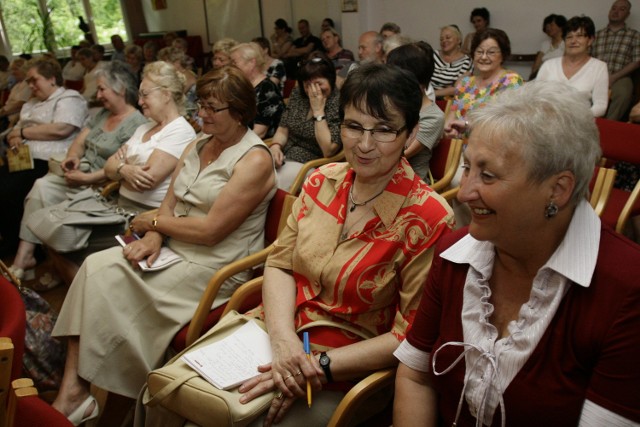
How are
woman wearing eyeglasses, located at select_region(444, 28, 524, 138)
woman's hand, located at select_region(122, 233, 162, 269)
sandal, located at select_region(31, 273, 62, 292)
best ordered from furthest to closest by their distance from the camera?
1. woman wearing eyeglasses, located at select_region(444, 28, 524, 138)
2. sandal, located at select_region(31, 273, 62, 292)
3. woman's hand, located at select_region(122, 233, 162, 269)

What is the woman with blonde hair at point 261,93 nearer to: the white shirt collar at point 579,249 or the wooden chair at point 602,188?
the wooden chair at point 602,188

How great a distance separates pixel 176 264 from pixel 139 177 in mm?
734

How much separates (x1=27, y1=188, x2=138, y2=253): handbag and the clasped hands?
1560mm

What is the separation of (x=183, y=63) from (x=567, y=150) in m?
4.70

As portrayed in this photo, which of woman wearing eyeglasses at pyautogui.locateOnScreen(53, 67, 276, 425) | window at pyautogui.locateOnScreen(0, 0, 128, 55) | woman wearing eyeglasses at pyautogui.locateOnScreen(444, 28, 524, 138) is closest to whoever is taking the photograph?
woman wearing eyeglasses at pyautogui.locateOnScreen(53, 67, 276, 425)

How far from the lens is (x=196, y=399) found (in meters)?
1.41

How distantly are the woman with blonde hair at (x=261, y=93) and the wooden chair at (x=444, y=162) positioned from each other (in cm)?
135

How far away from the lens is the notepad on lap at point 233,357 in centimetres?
144

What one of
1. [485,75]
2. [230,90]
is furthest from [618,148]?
[230,90]

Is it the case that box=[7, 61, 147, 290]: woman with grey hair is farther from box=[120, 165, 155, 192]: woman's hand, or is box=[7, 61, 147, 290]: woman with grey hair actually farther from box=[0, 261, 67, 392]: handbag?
box=[0, 261, 67, 392]: handbag

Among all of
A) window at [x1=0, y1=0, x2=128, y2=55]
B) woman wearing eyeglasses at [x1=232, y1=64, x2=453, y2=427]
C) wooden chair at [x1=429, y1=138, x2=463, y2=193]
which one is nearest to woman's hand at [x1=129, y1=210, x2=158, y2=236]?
woman wearing eyeglasses at [x1=232, y1=64, x2=453, y2=427]

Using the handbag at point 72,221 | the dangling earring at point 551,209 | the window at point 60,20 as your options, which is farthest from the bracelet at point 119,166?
the window at point 60,20

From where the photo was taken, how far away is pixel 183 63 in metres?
5.07

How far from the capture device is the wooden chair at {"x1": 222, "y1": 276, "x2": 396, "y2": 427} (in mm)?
1306
